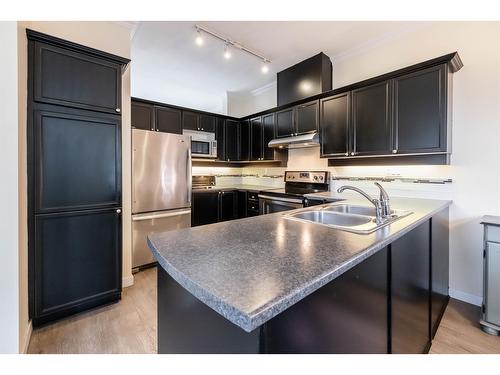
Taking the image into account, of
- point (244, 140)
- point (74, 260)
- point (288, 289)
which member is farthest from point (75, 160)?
point (244, 140)

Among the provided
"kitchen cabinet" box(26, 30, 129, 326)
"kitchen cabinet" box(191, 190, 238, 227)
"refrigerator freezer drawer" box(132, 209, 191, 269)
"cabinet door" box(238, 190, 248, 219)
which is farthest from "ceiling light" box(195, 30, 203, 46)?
"cabinet door" box(238, 190, 248, 219)

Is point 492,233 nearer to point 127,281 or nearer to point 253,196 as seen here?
→ point 253,196

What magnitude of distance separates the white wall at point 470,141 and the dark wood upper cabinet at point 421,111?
0.30 m

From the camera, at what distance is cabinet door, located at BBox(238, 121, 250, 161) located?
4.44 m

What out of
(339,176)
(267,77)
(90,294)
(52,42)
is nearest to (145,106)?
(52,42)

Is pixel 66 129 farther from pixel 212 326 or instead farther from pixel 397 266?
pixel 397 266

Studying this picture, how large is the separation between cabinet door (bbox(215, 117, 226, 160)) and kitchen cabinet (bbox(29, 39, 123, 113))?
220cm

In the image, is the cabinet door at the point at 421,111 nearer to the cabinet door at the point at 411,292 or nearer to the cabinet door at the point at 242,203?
the cabinet door at the point at 411,292

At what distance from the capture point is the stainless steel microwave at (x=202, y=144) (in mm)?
3930

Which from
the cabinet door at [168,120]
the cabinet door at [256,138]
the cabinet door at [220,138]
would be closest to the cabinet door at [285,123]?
the cabinet door at [256,138]

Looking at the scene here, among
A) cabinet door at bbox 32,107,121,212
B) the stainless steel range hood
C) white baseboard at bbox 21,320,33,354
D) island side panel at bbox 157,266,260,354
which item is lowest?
white baseboard at bbox 21,320,33,354

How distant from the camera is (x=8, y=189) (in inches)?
54.4

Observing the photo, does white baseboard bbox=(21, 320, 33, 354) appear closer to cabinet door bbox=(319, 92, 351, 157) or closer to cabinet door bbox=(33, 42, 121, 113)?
cabinet door bbox=(33, 42, 121, 113)

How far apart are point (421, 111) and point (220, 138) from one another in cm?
300
